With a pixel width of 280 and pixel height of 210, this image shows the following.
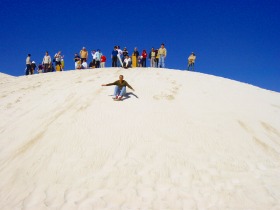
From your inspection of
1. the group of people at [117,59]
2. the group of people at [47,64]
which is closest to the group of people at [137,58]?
A: the group of people at [117,59]

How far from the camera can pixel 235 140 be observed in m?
7.66

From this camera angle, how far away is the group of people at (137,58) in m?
15.5

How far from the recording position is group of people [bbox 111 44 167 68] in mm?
15516

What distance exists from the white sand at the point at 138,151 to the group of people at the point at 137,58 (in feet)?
15.1

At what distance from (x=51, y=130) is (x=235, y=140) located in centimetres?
522

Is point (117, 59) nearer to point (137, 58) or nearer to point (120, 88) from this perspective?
point (137, 58)

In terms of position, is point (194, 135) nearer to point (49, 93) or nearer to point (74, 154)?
point (74, 154)

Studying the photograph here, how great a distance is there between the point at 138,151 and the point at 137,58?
1046cm

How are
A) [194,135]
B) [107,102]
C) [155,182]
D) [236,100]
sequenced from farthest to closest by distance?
[236,100] < [107,102] < [194,135] < [155,182]

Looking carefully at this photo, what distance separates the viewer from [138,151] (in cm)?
668

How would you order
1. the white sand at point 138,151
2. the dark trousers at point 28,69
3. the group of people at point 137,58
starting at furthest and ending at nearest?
the dark trousers at point 28,69 → the group of people at point 137,58 → the white sand at point 138,151

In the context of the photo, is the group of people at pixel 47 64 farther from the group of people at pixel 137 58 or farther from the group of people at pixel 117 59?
the group of people at pixel 137 58

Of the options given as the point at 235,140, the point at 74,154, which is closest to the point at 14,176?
the point at 74,154

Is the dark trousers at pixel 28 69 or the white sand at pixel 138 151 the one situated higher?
the dark trousers at pixel 28 69
